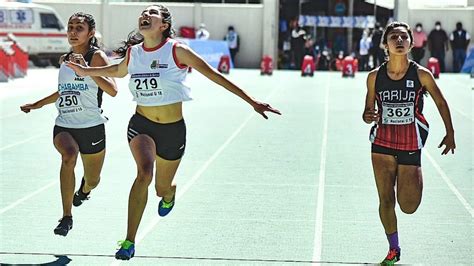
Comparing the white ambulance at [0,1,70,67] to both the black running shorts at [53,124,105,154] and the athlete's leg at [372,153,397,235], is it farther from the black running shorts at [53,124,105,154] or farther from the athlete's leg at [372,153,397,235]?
the athlete's leg at [372,153,397,235]

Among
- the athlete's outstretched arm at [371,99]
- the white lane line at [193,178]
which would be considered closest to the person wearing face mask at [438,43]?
the white lane line at [193,178]

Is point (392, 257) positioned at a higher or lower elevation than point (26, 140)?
higher

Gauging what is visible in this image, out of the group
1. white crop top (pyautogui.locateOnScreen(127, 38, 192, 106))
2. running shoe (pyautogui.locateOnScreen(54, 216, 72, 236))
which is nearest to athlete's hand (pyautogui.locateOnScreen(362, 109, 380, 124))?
white crop top (pyautogui.locateOnScreen(127, 38, 192, 106))

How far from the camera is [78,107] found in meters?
8.28

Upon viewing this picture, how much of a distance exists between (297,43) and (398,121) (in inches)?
1433

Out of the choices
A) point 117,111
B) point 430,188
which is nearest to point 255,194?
point 430,188

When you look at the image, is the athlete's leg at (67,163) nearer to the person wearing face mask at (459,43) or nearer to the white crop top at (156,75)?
the white crop top at (156,75)

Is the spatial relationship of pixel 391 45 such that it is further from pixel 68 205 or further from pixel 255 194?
pixel 255 194

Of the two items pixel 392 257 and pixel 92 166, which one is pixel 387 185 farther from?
pixel 92 166

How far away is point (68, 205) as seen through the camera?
27.0 ft

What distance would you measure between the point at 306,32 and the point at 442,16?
5.86 metres

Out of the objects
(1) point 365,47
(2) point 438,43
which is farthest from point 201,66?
(2) point 438,43

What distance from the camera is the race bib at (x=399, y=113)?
24.6 ft

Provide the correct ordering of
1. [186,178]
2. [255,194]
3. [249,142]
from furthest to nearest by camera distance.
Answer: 1. [249,142]
2. [186,178]
3. [255,194]
